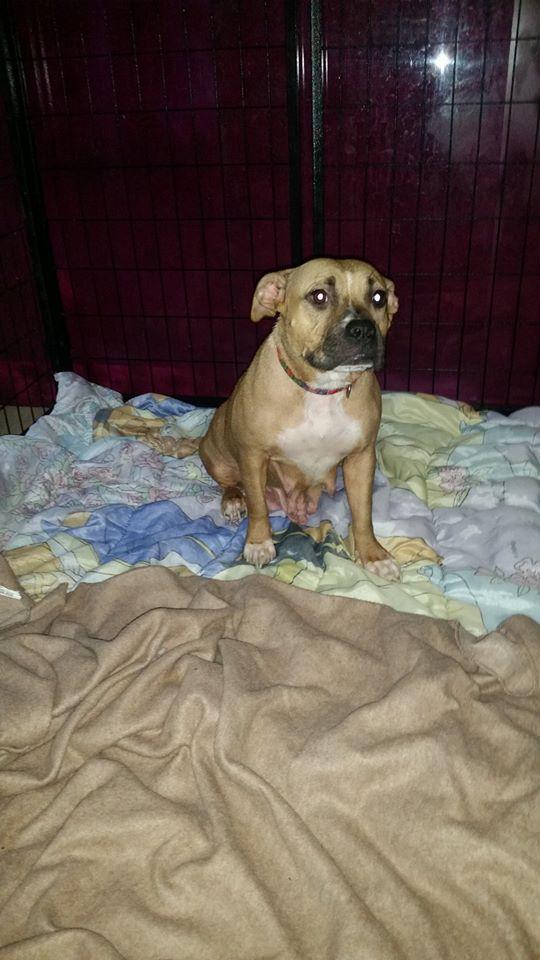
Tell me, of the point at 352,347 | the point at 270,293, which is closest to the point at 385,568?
the point at 352,347

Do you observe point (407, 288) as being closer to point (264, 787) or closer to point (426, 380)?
point (426, 380)

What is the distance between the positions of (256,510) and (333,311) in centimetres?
84

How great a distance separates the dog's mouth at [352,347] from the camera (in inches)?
89.7

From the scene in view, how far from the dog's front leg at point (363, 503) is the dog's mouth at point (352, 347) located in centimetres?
42

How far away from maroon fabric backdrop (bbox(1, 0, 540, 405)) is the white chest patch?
5.73ft

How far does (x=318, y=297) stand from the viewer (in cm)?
240

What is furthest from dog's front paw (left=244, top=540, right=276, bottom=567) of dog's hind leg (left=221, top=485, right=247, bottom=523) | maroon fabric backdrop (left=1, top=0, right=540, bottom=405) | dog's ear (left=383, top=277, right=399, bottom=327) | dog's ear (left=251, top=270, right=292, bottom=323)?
maroon fabric backdrop (left=1, top=0, right=540, bottom=405)

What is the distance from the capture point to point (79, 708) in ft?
6.12

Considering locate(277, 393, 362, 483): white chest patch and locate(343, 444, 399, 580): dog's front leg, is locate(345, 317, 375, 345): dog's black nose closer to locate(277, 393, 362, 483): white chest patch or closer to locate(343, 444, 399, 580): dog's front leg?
locate(277, 393, 362, 483): white chest patch

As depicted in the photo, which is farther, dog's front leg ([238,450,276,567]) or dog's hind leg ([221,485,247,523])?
dog's hind leg ([221,485,247,523])

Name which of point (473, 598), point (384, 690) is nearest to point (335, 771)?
point (384, 690)

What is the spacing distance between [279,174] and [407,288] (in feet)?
3.19

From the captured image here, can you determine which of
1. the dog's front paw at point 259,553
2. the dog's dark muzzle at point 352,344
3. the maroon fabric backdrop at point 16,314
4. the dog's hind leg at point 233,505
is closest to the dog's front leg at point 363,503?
the dog's front paw at point 259,553

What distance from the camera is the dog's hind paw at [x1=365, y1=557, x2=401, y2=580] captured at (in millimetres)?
2584
